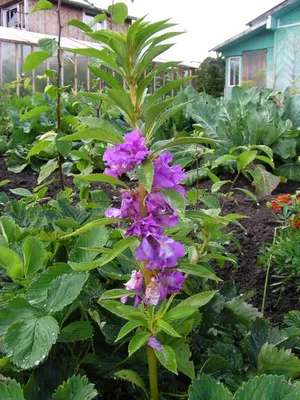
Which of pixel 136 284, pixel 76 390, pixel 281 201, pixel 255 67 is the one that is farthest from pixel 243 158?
pixel 255 67

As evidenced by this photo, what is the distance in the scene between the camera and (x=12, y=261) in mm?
1045

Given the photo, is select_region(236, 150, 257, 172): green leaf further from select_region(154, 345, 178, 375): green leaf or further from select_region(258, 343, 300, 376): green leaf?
select_region(154, 345, 178, 375): green leaf

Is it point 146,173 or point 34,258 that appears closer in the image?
point 146,173

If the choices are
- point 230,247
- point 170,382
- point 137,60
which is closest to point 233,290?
point 170,382

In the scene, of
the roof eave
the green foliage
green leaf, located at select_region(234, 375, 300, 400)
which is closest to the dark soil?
green leaf, located at select_region(234, 375, 300, 400)

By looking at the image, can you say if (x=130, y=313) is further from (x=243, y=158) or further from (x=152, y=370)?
(x=243, y=158)

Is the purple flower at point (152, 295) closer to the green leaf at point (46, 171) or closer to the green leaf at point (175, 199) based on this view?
the green leaf at point (175, 199)

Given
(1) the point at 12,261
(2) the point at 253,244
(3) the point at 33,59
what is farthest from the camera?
(2) the point at 253,244

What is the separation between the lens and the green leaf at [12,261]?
1.03m

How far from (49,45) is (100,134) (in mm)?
1081

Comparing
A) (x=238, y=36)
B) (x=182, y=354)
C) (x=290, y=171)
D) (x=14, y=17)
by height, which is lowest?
(x=290, y=171)

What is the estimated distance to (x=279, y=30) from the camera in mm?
12438

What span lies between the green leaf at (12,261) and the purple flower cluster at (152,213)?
32 centimetres

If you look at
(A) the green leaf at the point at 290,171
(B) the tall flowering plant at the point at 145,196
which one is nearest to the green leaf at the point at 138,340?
(B) the tall flowering plant at the point at 145,196
